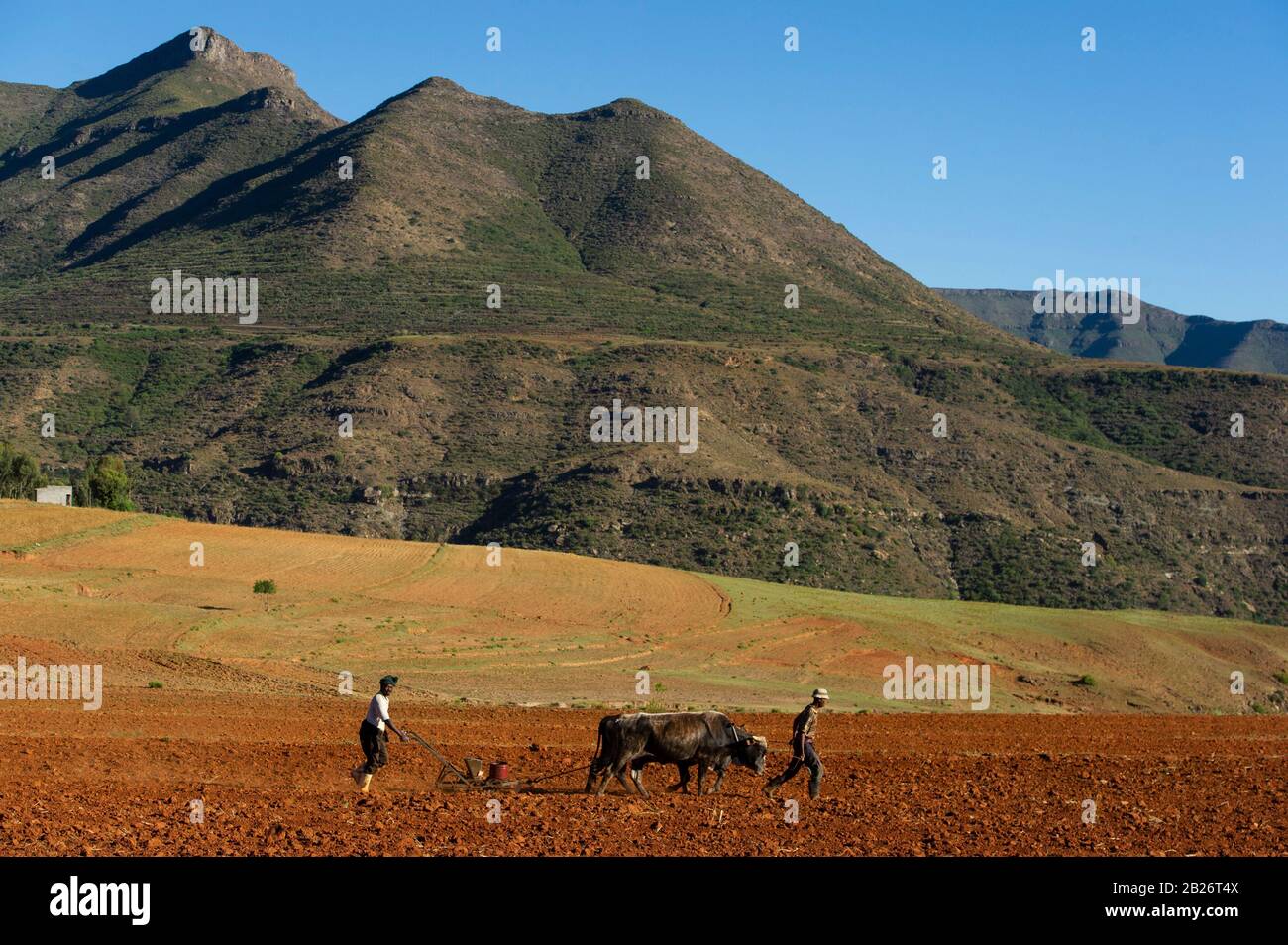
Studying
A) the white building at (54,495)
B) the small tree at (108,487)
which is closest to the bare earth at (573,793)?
the white building at (54,495)

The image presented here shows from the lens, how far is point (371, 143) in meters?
158

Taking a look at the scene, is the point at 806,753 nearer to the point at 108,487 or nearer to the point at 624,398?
the point at 108,487

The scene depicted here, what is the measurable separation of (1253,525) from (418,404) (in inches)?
2261

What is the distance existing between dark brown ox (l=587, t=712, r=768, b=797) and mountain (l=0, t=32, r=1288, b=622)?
5642 centimetres

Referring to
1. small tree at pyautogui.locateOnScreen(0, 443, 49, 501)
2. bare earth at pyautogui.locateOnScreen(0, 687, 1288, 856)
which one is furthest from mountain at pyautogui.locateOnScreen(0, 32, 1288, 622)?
bare earth at pyautogui.locateOnScreen(0, 687, 1288, 856)

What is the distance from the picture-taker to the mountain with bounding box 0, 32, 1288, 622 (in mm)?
83562

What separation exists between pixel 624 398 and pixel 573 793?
83.3 m

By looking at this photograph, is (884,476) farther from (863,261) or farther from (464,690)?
(863,261)

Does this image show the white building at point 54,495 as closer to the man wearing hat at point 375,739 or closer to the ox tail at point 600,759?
the man wearing hat at point 375,739

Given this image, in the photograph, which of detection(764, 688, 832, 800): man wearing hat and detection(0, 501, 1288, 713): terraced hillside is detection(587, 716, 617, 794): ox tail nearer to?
detection(764, 688, 832, 800): man wearing hat

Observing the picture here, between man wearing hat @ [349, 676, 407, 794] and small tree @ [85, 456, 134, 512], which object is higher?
small tree @ [85, 456, 134, 512]

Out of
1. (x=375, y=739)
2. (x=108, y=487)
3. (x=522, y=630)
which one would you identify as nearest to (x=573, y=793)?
(x=375, y=739)

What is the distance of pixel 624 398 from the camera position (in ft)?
330

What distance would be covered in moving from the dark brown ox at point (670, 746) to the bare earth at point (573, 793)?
1.23 ft
